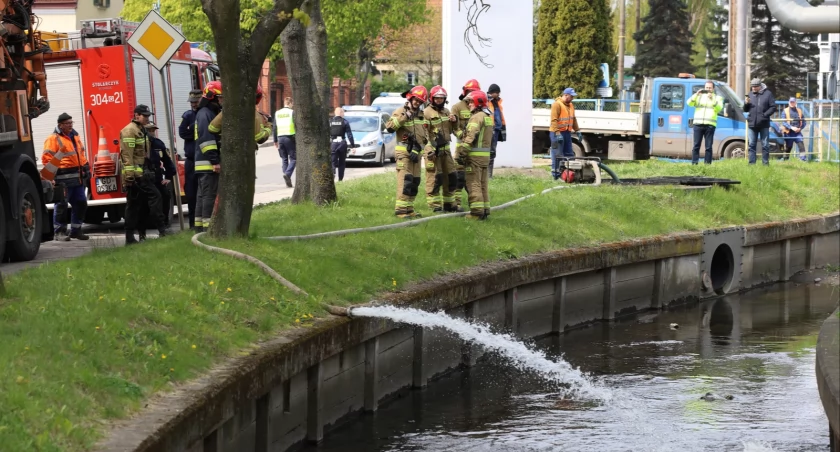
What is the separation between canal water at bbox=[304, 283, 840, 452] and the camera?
34.7 ft

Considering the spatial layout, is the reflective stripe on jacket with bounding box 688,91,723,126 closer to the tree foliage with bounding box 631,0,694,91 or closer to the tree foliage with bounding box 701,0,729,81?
the tree foliage with bounding box 631,0,694,91

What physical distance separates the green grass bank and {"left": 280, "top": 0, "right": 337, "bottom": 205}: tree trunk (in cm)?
44

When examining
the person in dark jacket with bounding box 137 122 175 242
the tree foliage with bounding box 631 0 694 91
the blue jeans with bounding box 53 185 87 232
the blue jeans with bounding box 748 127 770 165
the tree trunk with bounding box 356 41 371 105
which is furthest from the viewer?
the tree trunk with bounding box 356 41 371 105

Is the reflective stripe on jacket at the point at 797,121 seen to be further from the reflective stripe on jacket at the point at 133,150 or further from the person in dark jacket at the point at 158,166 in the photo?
the reflective stripe on jacket at the point at 133,150

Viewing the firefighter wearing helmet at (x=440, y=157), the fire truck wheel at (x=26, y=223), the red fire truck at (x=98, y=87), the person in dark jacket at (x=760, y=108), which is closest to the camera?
the fire truck wheel at (x=26, y=223)

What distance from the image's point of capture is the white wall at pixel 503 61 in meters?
23.6

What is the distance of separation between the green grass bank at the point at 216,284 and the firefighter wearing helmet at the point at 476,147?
0.45 metres

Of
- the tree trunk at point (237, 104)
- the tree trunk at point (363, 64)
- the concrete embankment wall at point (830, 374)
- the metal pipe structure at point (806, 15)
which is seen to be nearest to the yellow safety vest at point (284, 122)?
the tree trunk at point (237, 104)

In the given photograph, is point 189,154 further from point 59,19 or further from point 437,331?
point 59,19

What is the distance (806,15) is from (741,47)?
2478 centimetres

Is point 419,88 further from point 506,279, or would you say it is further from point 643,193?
point 643,193

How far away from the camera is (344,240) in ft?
43.8

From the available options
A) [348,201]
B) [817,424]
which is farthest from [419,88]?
[817,424]

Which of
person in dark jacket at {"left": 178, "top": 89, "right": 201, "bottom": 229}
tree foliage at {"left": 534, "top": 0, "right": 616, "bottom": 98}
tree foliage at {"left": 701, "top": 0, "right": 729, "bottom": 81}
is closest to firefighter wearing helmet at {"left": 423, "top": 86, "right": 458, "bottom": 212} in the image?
person in dark jacket at {"left": 178, "top": 89, "right": 201, "bottom": 229}
